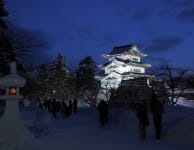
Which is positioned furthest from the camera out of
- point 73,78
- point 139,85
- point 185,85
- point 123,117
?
point 73,78

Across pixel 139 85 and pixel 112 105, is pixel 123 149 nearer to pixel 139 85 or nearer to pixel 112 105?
pixel 112 105

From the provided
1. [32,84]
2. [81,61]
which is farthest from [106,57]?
[32,84]

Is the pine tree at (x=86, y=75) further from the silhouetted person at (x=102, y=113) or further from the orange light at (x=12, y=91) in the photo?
the orange light at (x=12, y=91)

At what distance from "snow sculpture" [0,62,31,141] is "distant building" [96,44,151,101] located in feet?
174

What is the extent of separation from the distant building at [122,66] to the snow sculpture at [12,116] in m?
53.1

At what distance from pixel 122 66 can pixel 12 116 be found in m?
58.3

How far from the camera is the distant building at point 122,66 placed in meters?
67.9

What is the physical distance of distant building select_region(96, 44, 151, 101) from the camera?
6787cm

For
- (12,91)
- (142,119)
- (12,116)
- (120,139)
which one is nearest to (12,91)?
(12,91)

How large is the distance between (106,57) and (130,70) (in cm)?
599

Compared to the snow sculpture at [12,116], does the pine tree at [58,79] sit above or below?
above

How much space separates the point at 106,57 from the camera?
73625mm

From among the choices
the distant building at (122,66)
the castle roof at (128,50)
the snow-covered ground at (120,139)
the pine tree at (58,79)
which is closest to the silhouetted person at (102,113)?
the snow-covered ground at (120,139)

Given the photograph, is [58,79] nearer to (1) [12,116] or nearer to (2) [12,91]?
(2) [12,91]
